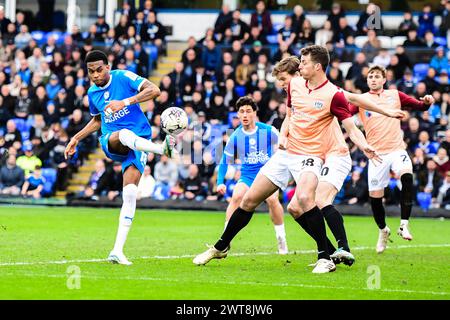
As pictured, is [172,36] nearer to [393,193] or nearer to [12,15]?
[12,15]

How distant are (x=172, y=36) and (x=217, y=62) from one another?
554 centimetres

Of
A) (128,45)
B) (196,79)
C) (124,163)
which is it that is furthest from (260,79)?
(124,163)

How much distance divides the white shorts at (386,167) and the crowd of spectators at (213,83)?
9527 mm

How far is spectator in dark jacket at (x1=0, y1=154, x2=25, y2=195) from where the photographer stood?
2802 centimetres

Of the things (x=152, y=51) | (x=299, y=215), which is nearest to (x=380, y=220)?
(x=299, y=215)

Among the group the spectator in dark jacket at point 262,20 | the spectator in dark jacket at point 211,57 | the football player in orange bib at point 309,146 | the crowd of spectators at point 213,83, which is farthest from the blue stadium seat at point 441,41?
the football player in orange bib at point 309,146

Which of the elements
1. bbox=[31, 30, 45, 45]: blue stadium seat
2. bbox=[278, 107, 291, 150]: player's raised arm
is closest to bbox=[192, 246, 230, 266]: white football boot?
bbox=[278, 107, 291, 150]: player's raised arm

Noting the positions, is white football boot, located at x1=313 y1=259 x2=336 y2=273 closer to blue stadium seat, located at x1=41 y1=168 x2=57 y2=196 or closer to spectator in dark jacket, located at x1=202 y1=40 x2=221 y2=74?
blue stadium seat, located at x1=41 y1=168 x2=57 y2=196

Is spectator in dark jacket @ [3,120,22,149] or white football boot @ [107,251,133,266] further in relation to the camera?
spectator in dark jacket @ [3,120,22,149]

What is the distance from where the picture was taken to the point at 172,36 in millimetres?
34906

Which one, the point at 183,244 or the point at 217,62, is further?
the point at 217,62

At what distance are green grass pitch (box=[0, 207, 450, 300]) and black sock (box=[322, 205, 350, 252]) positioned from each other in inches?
13.1

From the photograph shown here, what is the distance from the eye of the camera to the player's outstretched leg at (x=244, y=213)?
39.8 feet

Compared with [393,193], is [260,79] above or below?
above
